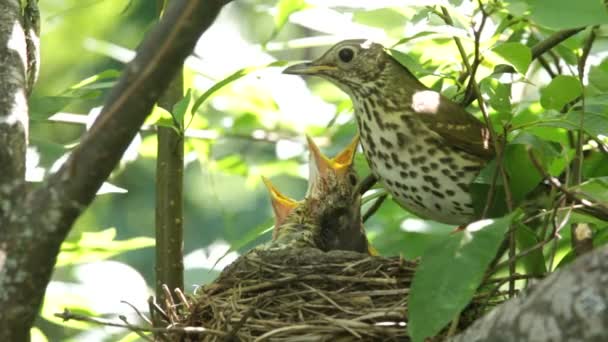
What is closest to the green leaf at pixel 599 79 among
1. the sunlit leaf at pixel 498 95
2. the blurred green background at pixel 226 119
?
the blurred green background at pixel 226 119

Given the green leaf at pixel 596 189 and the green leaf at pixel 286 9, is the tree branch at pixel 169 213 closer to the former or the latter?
the green leaf at pixel 286 9

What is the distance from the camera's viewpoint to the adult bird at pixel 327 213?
3.83m

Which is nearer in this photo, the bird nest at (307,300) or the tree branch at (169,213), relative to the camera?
the bird nest at (307,300)

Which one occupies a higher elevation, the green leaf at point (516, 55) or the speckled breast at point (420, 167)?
the green leaf at point (516, 55)

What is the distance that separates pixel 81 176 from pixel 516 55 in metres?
1.25

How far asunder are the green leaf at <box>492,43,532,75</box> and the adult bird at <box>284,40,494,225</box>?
0.64 m

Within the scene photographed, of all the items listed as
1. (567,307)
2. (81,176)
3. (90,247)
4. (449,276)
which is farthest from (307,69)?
(567,307)

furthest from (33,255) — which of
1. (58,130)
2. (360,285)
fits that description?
(58,130)

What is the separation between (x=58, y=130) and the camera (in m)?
6.11

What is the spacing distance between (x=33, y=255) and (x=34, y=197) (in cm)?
10

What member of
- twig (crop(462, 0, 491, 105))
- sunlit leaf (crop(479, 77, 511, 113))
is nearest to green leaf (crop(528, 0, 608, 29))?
twig (crop(462, 0, 491, 105))

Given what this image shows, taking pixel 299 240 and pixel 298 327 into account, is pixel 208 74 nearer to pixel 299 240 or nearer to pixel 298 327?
pixel 299 240

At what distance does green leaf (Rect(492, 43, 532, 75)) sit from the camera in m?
2.85

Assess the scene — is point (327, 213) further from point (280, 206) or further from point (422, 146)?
point (422, 146)
